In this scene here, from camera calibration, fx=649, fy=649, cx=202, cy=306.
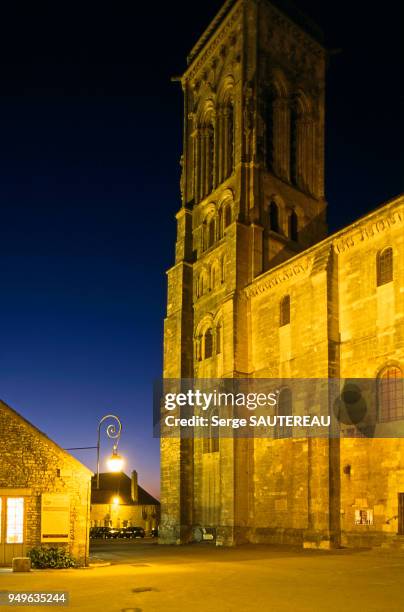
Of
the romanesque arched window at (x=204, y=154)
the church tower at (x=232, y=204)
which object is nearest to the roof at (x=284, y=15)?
the church tower at (x=232, y=204)

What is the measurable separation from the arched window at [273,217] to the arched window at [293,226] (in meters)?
1.31

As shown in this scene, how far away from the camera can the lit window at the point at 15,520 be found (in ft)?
65.4

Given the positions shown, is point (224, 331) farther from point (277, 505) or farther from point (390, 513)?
point (390, 513)

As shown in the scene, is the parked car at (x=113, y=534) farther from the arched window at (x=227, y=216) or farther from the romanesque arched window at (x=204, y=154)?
the romanesque arched window at (x=204, y=154)

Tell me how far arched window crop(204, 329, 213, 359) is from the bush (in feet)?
65.3

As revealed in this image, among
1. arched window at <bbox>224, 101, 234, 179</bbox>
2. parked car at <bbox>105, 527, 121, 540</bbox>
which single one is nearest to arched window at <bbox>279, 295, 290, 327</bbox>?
arched window at <bbox>224, 101, 234, 179</bbox>

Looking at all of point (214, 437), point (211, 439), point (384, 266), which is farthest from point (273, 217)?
point (384, 266)

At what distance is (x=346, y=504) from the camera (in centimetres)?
2677

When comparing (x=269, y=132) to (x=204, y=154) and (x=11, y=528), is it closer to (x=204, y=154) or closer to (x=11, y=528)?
(x=204, y=154)

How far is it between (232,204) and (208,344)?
885 centimetres

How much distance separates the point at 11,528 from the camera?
2002 centimetres

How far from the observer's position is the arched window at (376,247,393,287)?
26.7 m

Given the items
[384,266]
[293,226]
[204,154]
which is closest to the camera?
[384,266]

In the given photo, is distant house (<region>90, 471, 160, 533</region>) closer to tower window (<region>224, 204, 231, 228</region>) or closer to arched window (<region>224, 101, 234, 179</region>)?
tower window (<region>224, 204, 231, 228</region>)
